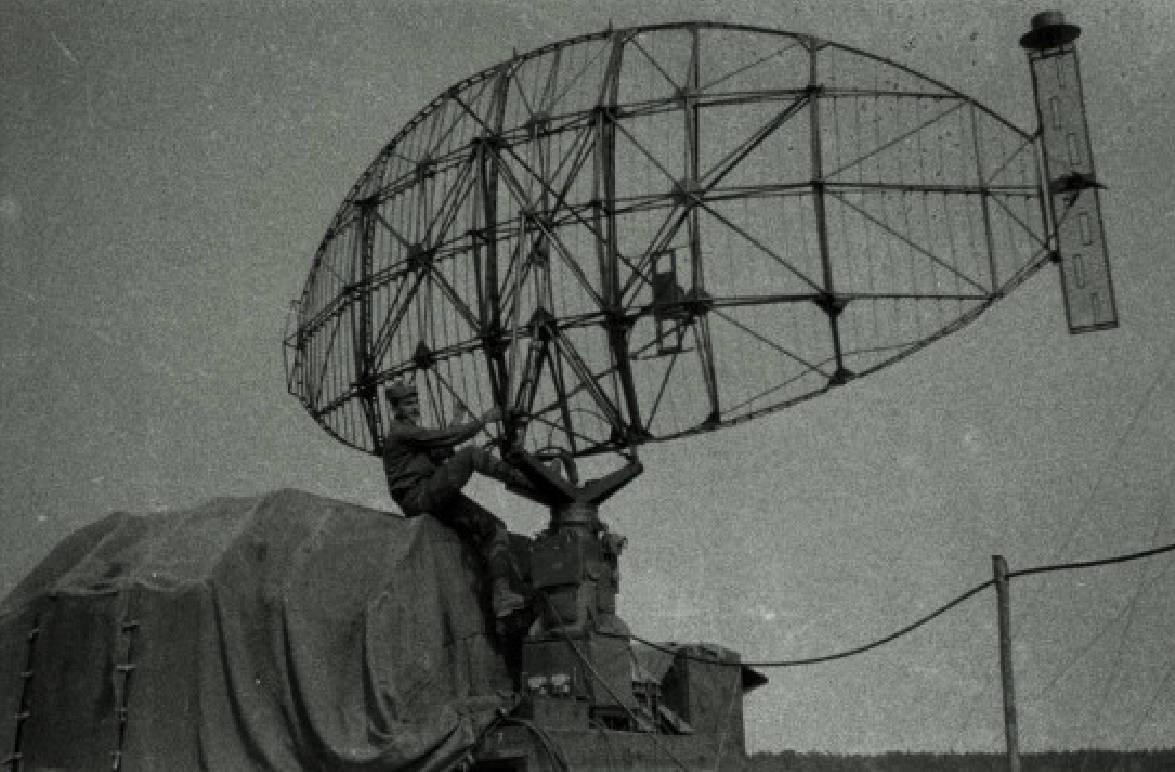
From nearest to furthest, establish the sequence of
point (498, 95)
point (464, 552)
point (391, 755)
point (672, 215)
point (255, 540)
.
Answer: point (391, 755)
point (255, 540)
point (464, 552)
point (672, 215)
point (498, 95)

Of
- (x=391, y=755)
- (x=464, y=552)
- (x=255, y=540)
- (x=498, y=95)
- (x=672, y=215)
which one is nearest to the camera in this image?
(x=391, y=755)

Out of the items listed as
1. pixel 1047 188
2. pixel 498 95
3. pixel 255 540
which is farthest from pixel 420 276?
pixel 1047 188

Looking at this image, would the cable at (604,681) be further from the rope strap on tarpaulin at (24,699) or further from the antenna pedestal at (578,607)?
the rope strap on tarpaulin at (24,699)

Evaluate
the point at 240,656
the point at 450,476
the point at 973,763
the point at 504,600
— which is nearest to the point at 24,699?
the point at 240,656

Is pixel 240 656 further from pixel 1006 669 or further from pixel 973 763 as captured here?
pixel 973 763

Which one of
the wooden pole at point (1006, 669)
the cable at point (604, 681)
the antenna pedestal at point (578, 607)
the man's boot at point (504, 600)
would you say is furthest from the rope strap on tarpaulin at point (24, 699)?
the wooden pole at point (1006, 669)

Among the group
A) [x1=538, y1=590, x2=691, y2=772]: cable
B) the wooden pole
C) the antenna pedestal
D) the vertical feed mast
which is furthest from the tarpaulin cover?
the vertical feed mast

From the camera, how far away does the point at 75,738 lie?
1349 centimetres

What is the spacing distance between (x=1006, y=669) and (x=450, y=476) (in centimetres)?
658

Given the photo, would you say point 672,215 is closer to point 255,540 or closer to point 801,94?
point 801,94

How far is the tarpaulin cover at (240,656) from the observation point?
13375 mm

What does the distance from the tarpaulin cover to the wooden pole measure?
5116 millimetres

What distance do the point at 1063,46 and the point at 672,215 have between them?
5067 millimetres

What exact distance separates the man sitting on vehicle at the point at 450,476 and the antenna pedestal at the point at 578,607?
13.4 inches
